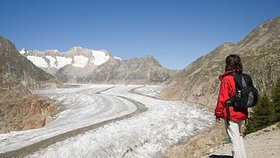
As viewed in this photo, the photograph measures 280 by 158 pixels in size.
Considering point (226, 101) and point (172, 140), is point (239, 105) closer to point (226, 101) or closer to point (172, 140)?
point (226, 101)

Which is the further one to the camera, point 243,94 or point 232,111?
point 232,111

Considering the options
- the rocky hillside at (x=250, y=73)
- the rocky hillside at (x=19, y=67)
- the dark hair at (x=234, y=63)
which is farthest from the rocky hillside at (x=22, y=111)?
the rocky hillside at (x=19, y=67)

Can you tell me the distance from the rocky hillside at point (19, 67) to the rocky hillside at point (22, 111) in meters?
63.3

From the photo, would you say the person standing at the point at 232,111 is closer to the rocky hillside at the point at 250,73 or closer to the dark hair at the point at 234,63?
the dark hair at the point at 234,63

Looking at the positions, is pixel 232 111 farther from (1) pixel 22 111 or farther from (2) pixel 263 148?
(1) pixel 22 111

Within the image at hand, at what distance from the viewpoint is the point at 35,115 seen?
35.2m

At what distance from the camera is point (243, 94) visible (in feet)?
19.0

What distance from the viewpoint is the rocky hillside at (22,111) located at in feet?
106

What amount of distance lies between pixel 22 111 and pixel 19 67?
78.9m

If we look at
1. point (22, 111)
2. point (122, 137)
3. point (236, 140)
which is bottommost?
point (122, 137)

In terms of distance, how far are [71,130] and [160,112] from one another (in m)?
10.8

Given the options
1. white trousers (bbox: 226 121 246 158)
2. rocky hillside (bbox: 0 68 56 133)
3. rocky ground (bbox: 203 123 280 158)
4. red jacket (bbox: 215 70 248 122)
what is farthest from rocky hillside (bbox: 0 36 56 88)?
white trousers (bbox: 226 121 246 158)

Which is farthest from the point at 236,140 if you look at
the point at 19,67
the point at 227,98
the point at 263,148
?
the point at 19,67

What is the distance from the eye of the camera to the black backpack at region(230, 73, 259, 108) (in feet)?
19.0
